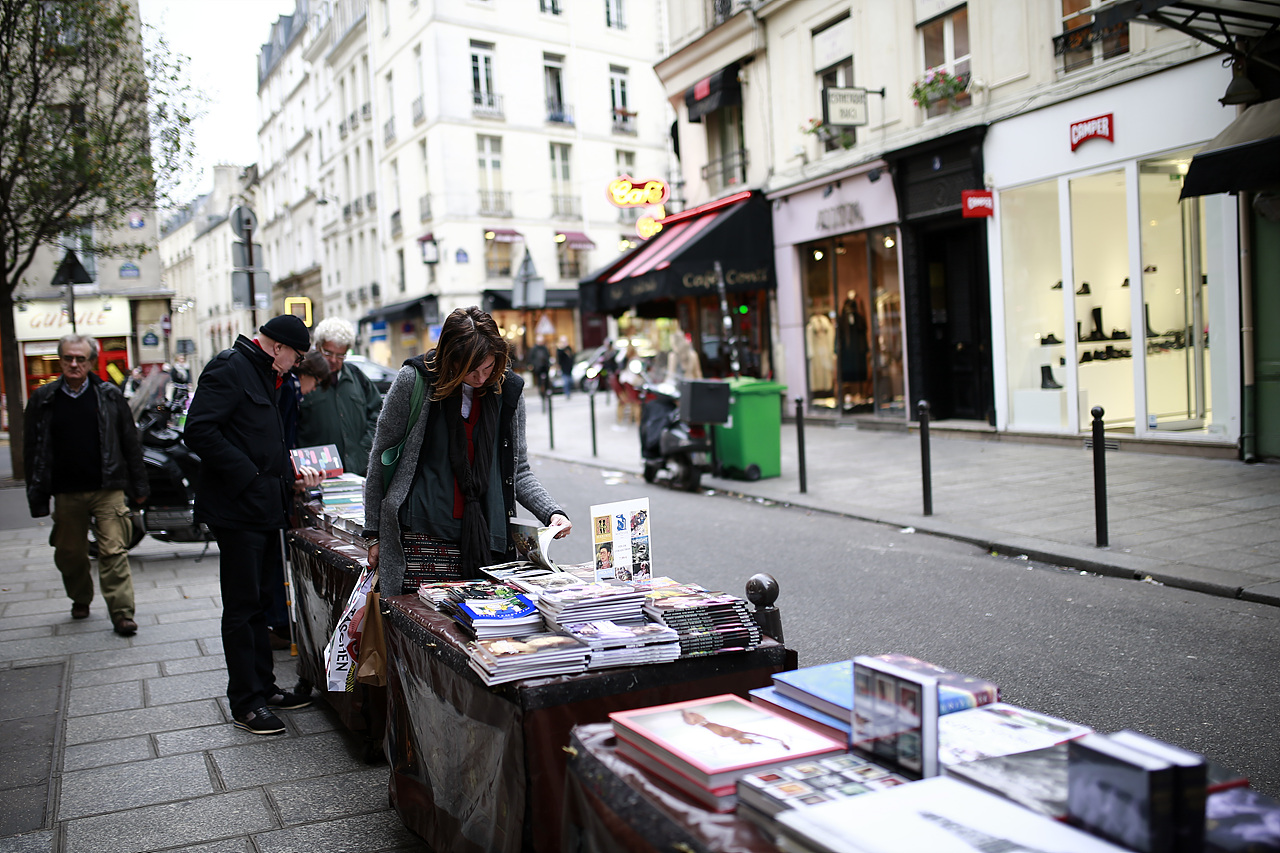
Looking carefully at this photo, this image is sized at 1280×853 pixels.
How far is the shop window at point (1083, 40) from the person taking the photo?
11844mm

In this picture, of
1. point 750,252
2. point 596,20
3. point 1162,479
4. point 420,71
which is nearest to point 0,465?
point 750,252

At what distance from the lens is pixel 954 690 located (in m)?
2.09

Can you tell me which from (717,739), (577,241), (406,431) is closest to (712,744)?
(717,739)

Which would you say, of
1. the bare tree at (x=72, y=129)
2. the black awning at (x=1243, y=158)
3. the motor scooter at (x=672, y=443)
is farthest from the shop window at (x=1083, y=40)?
the bare tree at (x=72, y=129)

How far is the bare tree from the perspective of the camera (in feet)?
45.3

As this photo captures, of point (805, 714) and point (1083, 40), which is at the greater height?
point (1083, 40)

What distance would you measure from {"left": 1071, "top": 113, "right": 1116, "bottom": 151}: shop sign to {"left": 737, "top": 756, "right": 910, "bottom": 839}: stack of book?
12.2 m

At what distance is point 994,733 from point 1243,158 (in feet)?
29.3

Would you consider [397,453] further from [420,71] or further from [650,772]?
[420,71]

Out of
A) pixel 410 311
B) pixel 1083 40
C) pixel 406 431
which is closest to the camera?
pixel 406 431

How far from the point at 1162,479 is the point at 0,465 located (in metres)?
20.5

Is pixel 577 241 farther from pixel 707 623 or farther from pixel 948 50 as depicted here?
pixel 707 623

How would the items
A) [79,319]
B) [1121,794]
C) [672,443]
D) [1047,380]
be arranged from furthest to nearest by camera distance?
[79,319], [1047,380], [672,443], [1121,794]

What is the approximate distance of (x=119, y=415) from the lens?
21.7 ft
